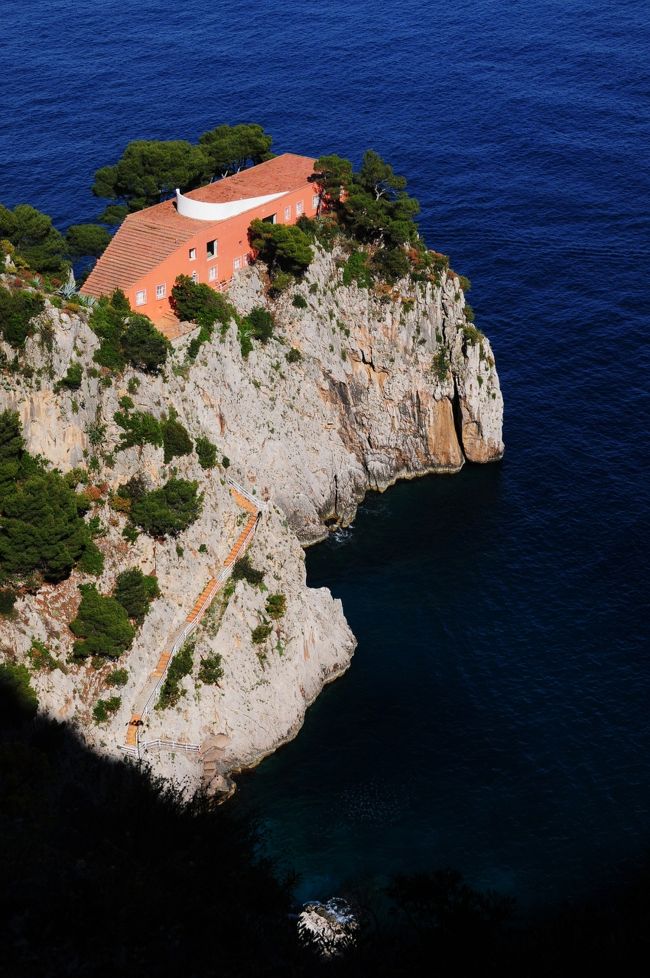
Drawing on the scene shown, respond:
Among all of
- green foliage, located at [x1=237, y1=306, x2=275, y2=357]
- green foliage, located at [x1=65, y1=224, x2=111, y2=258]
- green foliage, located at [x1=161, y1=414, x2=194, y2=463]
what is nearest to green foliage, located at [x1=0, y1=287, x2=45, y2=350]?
green foliage, located at [x1=161, y1=414, x2=194, y2=463]

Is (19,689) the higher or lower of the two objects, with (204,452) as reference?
lower

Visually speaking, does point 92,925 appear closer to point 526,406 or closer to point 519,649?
point 519,649

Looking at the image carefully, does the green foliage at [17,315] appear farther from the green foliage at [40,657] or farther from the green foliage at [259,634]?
the green foliage at [259,634]

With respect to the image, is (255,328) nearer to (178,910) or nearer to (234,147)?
(234,147)

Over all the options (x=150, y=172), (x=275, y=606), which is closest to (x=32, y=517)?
(x=275, y=606)

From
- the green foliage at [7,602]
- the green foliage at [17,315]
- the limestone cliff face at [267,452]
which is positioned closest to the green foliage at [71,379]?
the limestone cliff face at [267,452]

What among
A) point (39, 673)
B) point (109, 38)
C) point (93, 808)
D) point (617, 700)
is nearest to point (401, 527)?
point (617, 700)
